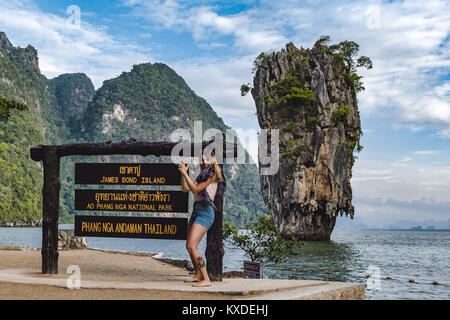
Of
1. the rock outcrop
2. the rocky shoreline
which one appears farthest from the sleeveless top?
the rocky shoreline

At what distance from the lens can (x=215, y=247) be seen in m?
9.56

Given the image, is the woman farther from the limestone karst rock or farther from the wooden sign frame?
the limestone karst rock

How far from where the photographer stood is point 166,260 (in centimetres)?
1477

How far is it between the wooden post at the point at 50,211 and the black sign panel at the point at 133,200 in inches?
19.9

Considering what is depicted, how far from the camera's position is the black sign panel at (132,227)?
32.3ft

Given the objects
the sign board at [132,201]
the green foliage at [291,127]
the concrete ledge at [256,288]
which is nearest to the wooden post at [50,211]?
the sign board at [132,201]

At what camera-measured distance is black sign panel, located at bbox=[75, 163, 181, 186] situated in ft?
32.8

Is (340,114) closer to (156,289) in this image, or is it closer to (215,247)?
(215,247)

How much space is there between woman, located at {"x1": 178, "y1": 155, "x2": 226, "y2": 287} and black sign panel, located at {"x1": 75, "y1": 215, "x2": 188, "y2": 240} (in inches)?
36.7

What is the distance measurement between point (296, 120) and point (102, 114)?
402ft

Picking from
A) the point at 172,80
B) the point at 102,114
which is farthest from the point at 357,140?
the point at 172,80

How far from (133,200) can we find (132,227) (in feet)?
1.81

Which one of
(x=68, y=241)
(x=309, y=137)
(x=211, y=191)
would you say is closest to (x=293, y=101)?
(x=309, y=137)

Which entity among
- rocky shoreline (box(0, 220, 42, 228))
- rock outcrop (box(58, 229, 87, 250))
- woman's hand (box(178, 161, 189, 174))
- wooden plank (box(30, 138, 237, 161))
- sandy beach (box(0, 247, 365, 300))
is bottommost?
rocky shoreline (box(0, 220, 42, 228))
